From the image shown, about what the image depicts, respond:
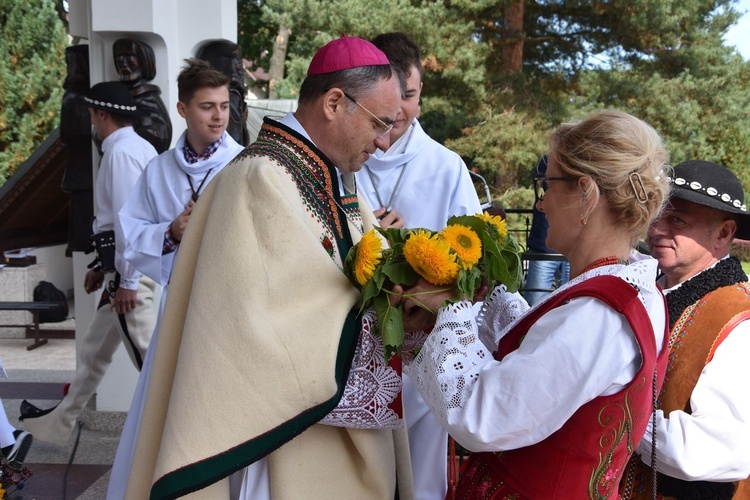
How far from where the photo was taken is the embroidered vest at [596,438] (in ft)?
5.78

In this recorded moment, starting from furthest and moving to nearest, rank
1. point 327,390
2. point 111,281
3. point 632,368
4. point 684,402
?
1. point 111,281
2. point 684,402
3. point 327,390
4. point 632,368

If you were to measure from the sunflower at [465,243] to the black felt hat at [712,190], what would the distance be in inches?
31.7

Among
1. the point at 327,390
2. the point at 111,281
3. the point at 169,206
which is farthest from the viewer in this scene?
the point at 111,281

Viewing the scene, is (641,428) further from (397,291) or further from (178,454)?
(178,454)

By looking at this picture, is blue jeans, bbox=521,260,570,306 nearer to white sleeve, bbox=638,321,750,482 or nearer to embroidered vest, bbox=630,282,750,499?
embroidered vest, bbox=630,282,750,499

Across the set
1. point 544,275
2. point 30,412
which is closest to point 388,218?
point 30,412

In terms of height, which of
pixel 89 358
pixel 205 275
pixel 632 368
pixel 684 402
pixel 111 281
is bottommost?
pixel 89 358

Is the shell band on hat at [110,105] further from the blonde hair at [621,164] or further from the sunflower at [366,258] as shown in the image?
the blonde hair at [621,164]

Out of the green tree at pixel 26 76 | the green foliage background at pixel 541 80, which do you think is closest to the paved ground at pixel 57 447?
the green tree at pixel 26 76

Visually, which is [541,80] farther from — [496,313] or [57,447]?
[496,313]

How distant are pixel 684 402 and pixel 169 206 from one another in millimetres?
2663

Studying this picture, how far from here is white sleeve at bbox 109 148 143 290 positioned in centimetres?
470

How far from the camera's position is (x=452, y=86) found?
1819 cm

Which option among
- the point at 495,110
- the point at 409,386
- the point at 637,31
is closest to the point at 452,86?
the point at 495,110
